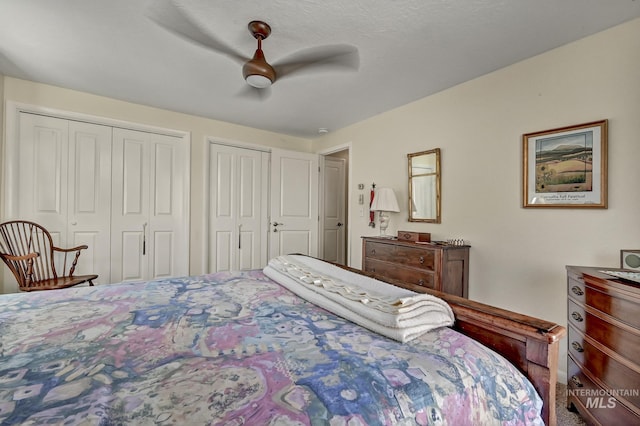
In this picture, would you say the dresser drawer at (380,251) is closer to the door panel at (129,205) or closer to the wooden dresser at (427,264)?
the wooden dresser at (427,264)

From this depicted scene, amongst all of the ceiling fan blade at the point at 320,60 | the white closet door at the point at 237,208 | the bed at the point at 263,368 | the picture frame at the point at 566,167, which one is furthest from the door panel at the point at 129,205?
the picture frame at the point at 566,167

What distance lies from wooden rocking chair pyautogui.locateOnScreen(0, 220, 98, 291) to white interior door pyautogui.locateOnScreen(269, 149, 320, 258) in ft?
7.30

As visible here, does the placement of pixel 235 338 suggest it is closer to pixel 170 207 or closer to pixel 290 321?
pixel 290 321

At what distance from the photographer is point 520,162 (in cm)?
A: 224

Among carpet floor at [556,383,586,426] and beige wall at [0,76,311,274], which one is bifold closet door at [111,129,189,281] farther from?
carpet floor at [556,383,586,426]

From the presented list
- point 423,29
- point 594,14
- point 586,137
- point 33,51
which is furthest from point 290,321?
point 33,51

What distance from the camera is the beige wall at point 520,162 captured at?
1790 millimetres

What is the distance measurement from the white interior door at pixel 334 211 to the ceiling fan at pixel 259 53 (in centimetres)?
258

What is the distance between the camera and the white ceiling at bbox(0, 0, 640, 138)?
5.60 ft

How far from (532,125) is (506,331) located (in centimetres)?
190

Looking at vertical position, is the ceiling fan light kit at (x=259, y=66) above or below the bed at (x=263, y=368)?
above

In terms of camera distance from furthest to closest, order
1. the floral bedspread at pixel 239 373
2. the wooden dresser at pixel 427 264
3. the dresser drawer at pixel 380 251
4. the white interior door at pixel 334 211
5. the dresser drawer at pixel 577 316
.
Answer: the white interior door at pixel 334 211, the dresser drawer at pixel 380 251, the wooden dresser at pixel 427 264, the dresser drawer at pixel 577 316, the floral bedspread at pixel 239 373

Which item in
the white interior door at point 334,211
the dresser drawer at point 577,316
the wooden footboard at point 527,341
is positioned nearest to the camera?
the wooden footboard at point 527,341

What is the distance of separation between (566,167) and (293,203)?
3.20m
